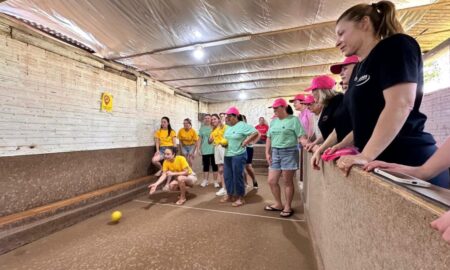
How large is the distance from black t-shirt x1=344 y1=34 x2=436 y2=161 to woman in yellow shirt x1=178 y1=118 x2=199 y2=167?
14.7ft

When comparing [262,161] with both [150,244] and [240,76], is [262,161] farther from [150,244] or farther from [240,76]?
[150,244]

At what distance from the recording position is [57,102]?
3.12 m

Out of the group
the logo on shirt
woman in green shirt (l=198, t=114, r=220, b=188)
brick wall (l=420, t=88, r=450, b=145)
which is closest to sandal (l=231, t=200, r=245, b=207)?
woman in green shirt (l=198, t=114, r=220, b=188)

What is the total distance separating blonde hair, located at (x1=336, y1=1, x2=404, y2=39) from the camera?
3.15ft

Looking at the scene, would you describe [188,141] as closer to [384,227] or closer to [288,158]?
[288,158]

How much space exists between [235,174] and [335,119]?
219cm

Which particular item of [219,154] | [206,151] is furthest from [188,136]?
[219,154]

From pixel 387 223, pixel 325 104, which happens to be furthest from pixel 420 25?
pixel 387 223

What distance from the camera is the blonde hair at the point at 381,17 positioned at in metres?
0.96

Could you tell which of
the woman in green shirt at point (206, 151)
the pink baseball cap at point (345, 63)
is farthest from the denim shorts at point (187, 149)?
the pink baseball cap at point (345, 63)

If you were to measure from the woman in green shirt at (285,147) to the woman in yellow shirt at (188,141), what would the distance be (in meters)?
2.58

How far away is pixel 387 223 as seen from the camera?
1.84ft

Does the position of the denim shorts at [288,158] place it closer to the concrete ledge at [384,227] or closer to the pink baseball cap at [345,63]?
the pink baseball cap at [345,63]

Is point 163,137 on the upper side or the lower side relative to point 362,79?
lower
